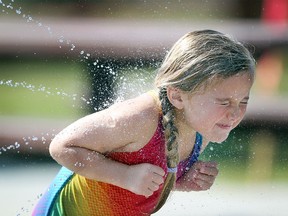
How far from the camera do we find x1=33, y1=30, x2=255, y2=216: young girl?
273cm

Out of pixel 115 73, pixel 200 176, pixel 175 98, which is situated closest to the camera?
pixel 175 98

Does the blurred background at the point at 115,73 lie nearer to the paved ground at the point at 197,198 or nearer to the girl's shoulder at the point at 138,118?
the paved ground at the point at 197,198

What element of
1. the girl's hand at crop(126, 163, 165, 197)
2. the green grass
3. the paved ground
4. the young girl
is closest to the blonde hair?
the young girl

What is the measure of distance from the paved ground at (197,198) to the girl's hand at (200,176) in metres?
0.73

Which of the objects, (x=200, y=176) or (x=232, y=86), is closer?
(x=232, y=86)

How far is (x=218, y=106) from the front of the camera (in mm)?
2746

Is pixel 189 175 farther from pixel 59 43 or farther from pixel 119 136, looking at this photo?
pixel 59 43

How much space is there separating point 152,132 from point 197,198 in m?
1.47

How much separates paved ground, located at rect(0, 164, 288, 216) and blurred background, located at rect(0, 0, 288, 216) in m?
0.01

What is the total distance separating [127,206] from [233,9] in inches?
128

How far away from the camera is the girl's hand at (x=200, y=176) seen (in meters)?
2.97

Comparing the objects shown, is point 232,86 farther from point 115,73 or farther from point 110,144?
point 115,73

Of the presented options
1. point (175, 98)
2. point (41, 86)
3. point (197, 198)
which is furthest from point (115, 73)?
point (175, 98)

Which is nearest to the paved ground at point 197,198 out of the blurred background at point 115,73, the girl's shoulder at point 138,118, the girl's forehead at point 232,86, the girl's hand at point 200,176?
the blurred background at point 115,73
